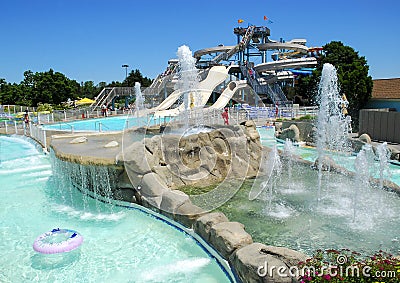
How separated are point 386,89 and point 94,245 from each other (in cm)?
2618

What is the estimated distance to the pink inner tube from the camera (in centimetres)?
635

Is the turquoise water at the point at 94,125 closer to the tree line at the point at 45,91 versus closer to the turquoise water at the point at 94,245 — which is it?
the turquoise water at the point at 94,245

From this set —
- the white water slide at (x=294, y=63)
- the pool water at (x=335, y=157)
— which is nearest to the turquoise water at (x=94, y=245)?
the pool water at (x=335, y=157)

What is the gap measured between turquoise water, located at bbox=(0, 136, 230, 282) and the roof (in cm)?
2269

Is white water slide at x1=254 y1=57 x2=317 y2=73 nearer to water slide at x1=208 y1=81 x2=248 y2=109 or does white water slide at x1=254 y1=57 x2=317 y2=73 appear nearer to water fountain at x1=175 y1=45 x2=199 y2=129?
water slide at x1=208 y1=81 x2=248 y2=109

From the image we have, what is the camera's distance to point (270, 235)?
697 cm

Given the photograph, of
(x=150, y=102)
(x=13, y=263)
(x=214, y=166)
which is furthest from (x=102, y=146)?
(x=150, y=102)

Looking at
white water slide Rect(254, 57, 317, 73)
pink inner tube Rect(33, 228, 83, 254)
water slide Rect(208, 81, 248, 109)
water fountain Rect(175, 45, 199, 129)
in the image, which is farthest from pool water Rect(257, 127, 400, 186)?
white water slide Rect(254, 57, 317, 73)

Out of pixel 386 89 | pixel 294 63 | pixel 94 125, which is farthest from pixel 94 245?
pixel 294 63

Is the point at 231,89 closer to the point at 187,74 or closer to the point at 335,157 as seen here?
the point at 187,74

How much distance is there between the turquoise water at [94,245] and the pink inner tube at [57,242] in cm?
12

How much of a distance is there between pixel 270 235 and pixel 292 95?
3646cm

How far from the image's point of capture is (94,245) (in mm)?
6832

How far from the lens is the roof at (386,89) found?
25.2 meters
